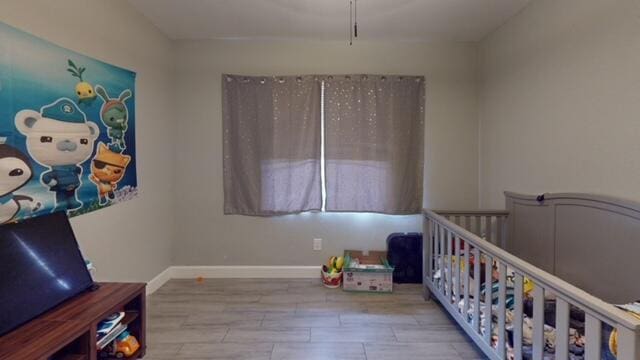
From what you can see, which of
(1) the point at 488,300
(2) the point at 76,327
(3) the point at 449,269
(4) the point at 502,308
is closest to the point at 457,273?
(3) the point at 449,269

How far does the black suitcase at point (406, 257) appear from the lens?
3277 mm

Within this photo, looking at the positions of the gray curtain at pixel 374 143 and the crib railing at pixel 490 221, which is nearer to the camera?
the crib railing at pixel 490 221

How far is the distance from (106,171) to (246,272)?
1.61 meters

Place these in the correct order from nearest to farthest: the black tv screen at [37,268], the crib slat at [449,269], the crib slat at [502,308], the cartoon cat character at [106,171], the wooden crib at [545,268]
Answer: the wooden crib at [545,268] < the black tv screen at [37,268] < the crib slat at [502,308] < the cartoon cat character at [106,171] < the crib slat at [449,269]

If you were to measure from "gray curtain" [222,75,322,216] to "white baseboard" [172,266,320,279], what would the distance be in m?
0.58

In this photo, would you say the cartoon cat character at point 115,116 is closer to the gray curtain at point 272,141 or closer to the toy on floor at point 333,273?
the gray curtain at point 272,141

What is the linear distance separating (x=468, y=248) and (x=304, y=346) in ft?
3.79

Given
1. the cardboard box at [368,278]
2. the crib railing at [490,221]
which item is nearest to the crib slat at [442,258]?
the crib railing at [490,221]

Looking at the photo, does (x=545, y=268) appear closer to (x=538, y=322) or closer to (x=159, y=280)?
(x=538, y=322)

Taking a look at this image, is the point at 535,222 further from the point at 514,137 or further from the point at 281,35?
the point at 281,35

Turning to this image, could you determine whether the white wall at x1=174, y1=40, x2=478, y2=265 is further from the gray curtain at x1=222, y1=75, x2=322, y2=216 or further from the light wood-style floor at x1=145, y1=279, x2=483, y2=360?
the light wood-style floor at x1=145, y1=279, x2=483, y2=360

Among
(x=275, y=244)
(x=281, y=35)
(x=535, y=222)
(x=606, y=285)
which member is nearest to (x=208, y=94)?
(x=281, y=35)

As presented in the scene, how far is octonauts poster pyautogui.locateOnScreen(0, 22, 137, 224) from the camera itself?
162 cm

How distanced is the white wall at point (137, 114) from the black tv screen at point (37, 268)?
0.37 meters
